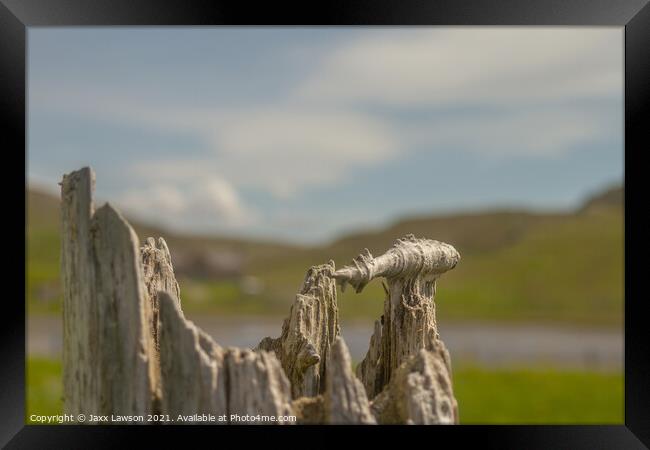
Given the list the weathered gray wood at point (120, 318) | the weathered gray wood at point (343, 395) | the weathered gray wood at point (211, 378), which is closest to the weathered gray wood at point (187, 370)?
the weathered gray wood at point (211, 378)

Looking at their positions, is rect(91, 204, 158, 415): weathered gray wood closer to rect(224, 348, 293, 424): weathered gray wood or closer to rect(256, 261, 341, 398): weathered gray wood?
rect(224, 348, 293, 424): weathered gray wood

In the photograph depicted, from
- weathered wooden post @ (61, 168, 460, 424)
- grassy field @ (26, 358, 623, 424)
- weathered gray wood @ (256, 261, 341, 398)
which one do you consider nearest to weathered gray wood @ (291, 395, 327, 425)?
weathered wooden post @ (61, 168, 460, 424)

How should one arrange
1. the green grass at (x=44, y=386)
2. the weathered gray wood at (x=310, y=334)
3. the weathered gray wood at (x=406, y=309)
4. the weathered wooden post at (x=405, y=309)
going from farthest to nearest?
the green grass at (x=44, y=386) < the weathered gray wood at (x=310, y=334) < the weathered gray wood at (x=406, y=309) < the weathered wooden post at (x=405, y=309)

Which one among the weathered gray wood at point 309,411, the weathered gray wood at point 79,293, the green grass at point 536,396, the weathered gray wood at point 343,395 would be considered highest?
the weathered gray wood at point 79,293

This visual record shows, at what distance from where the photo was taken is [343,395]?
5.74 m

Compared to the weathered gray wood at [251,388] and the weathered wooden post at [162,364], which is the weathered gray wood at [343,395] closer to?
the weathered wooden post at [162,364]

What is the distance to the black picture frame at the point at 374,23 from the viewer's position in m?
5.74

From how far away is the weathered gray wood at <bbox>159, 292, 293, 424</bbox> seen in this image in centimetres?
570

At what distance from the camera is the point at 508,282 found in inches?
5246

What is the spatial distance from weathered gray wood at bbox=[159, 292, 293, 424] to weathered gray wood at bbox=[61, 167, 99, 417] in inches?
25.9

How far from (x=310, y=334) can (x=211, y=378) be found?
1797 mm

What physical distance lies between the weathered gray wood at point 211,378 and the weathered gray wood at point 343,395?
471 millimetres

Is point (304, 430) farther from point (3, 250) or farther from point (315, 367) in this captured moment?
point (3, 250)

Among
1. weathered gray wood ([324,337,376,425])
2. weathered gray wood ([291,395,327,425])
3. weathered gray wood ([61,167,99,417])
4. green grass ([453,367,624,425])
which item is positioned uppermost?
weathered gray wood ([61,167,99,417])
